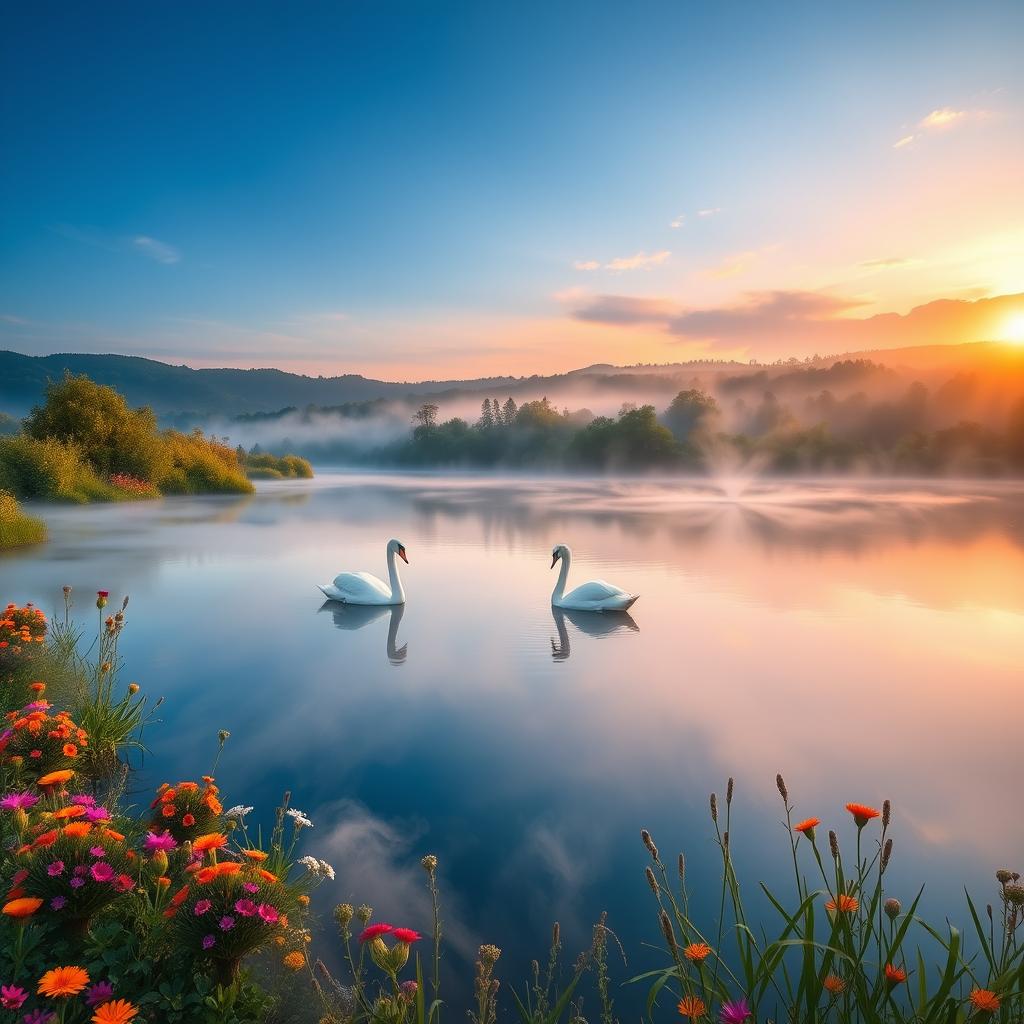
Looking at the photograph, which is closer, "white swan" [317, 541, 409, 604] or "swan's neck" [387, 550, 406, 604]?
"white swan" [317, 541, 409, 604]

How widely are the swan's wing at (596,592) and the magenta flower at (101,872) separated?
28.0 feet

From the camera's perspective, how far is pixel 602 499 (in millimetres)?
34875

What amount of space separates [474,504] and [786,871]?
92.0 ft

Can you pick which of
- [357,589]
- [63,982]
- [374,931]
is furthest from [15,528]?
[374,931]

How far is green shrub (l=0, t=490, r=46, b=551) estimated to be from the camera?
54.0 ft

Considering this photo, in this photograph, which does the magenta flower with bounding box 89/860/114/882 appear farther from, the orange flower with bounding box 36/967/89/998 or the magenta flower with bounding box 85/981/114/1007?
the orange flower with bounding box 36/967/89/998

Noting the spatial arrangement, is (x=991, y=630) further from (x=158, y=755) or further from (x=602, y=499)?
(x=602, y=499)

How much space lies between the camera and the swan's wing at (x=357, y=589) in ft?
36.6

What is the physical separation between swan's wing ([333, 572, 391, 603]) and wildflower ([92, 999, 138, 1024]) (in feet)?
30.6

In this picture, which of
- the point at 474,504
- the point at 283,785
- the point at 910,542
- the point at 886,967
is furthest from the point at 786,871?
the point at 474,504

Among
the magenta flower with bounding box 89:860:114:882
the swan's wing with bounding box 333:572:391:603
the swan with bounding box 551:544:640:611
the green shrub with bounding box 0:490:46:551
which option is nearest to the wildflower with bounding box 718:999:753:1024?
the magenta flower with bounding box 89:860:114:882

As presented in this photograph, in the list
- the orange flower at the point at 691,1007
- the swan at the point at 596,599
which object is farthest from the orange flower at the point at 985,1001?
the swan at the point at 596,599

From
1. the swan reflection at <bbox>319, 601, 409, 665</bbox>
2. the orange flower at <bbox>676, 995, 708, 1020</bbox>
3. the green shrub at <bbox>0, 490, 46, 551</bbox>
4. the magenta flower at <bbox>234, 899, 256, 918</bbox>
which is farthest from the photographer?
the green shrub at <bbox>0, 490, 46, 551</bbox>

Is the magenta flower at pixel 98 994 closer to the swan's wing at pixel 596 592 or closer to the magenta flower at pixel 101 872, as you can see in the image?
the magenta flower at pixel 101 872
